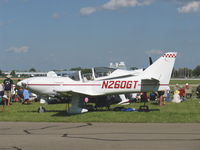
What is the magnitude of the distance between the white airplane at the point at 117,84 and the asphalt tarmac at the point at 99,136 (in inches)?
165

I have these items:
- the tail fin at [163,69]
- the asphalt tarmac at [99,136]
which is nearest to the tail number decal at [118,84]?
the tail fin at [163,69]

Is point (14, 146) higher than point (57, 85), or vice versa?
point (57, 85)

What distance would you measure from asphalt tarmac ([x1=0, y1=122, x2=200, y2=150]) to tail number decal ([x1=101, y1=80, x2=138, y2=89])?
4.23m

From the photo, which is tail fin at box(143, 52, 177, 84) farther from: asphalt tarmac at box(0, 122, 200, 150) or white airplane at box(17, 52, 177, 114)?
asphalt tarmac at box(0, 122, 200, 150)

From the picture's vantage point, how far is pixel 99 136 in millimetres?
9266

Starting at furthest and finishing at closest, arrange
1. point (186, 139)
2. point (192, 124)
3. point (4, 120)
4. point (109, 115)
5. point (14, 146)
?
point (109, 115) < point (4, 120) < point (192, 124) < point (186, 139) < point (14, 146)

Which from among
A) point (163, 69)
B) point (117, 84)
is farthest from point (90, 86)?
point (163, 69)

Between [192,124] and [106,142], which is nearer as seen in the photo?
[106,142]

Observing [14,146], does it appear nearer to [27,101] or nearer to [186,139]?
[186,139]

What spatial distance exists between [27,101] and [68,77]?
637 centimetres

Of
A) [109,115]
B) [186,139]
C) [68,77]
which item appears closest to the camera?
[186,139]

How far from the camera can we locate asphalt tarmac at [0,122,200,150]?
25.8ft

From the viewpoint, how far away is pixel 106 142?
8383 millimetres

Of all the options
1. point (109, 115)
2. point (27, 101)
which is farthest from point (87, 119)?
point (27, 101)
